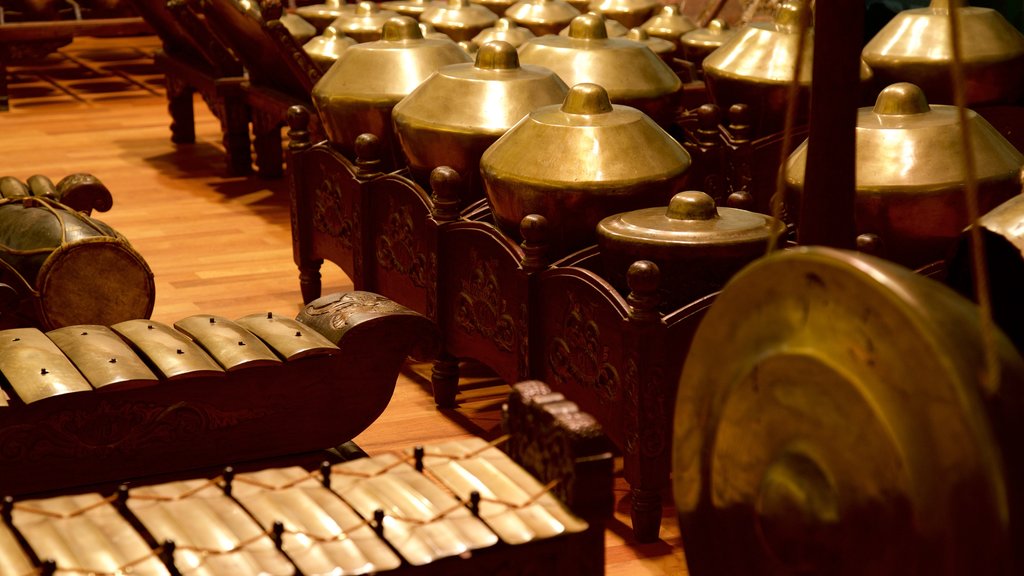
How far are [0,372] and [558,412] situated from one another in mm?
1006

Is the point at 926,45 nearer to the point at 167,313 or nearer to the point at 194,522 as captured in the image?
the point at 167,313

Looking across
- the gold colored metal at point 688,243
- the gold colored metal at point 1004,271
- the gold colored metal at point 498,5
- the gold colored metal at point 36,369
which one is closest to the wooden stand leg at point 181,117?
the gold colored metal at point 498,5

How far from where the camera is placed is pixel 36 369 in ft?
7.35

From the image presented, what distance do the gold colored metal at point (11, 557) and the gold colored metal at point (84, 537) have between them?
0.04 ft

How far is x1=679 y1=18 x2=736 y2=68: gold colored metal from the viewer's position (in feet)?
13.5

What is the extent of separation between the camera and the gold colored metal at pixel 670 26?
4.31 meters

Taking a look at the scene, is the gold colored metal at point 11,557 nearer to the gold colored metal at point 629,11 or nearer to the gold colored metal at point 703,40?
the gold colored metal at point 703,40

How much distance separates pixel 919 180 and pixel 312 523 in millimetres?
1281

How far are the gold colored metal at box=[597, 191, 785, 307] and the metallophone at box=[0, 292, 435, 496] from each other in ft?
1.26

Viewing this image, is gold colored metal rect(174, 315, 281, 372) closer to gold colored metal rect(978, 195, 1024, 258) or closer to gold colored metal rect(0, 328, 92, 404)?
gold colored metal rect(0, 328, 92, 404)

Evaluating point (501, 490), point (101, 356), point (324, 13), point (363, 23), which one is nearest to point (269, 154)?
point (324, 13)

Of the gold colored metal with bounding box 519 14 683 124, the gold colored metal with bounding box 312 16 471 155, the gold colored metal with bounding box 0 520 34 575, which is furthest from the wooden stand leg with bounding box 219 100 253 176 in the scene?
the gold colored metal with bounding box 0 520 34 575

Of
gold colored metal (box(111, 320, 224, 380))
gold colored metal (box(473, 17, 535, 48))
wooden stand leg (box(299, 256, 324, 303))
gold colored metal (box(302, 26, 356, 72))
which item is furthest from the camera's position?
gold colored metal (box(302, 26, 356, 72))

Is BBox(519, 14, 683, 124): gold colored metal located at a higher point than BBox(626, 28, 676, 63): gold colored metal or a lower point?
higher
